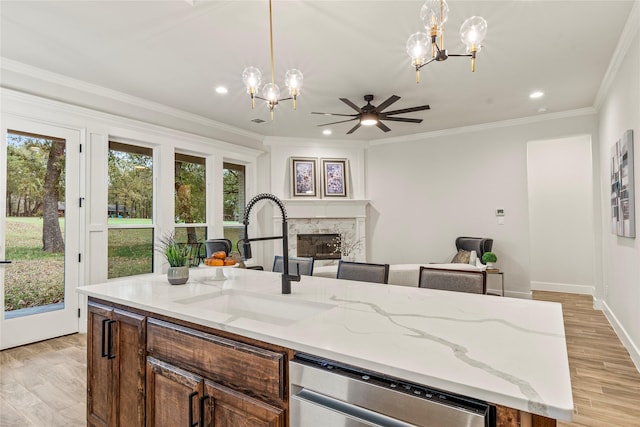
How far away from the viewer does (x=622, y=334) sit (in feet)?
11.0

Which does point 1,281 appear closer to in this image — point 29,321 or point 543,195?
point 29,321

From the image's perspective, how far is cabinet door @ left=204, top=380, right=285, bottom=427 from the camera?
3.67 ft

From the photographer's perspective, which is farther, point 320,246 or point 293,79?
point 320,246

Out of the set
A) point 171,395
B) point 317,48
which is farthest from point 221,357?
point 317,48

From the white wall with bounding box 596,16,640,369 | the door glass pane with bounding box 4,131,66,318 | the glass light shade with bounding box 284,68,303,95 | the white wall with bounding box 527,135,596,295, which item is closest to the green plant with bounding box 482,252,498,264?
the white wall with bounding box 596,16,640,369

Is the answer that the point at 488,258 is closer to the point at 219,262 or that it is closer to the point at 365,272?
the point at 365,272

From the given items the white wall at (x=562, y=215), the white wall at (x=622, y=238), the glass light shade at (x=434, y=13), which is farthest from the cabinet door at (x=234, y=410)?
the white wall at (x=562, y=215)

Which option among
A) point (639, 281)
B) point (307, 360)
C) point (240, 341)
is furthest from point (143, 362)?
point (639, 281)

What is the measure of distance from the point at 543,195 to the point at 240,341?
633 cm

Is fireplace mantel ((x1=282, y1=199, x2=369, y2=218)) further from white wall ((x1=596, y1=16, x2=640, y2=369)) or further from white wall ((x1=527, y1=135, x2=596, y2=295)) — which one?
white wall ((x1=596, y1=16, x2=640, y2=369))

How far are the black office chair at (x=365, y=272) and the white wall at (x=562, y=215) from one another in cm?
490

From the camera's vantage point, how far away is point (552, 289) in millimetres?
5828

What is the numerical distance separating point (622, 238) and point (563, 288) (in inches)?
115

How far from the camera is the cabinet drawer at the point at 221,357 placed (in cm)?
112
